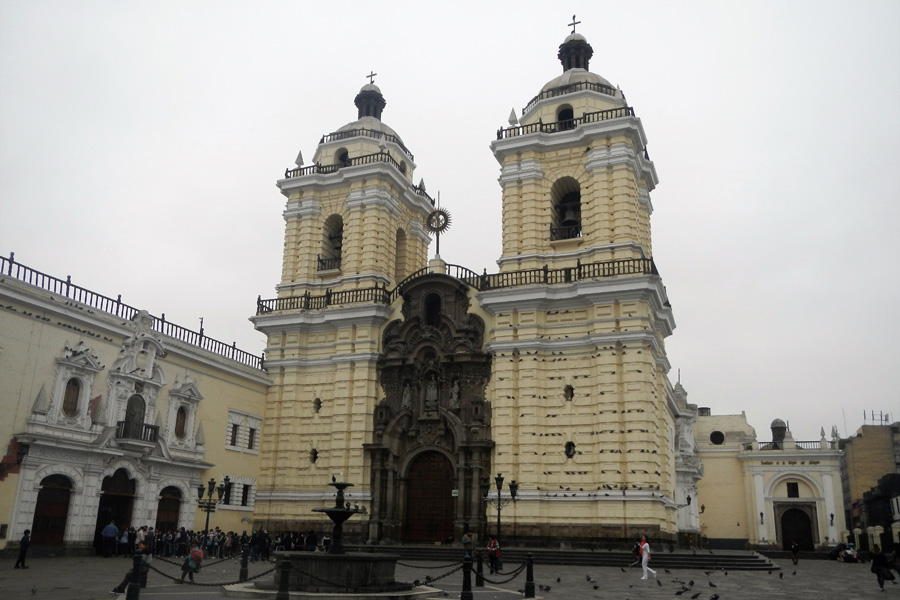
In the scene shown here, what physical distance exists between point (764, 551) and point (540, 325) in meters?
30.1

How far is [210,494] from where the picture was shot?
25.9 m

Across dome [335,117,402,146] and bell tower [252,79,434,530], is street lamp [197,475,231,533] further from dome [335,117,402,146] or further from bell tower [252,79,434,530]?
dome [335,117,402,146]

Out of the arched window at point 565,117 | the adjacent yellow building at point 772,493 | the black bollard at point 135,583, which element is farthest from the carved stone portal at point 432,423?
the adjacent yellow building at point 772,493

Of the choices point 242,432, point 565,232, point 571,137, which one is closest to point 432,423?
point 242,432

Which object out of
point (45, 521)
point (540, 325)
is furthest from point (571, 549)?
point (45, 521)

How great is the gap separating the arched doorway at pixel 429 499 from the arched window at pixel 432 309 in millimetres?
5633

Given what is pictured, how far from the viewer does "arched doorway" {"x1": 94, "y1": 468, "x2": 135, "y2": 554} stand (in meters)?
26.2

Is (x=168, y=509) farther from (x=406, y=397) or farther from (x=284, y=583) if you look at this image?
(x=284, y=583)

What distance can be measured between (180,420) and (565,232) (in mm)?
17501

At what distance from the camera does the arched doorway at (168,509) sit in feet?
94.2

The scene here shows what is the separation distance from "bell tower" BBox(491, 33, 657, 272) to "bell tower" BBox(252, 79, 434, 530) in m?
6.25

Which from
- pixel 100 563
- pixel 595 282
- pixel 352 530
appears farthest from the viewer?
pixel 352 530

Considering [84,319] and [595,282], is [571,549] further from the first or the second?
[84,319]

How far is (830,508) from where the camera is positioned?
171 feet
